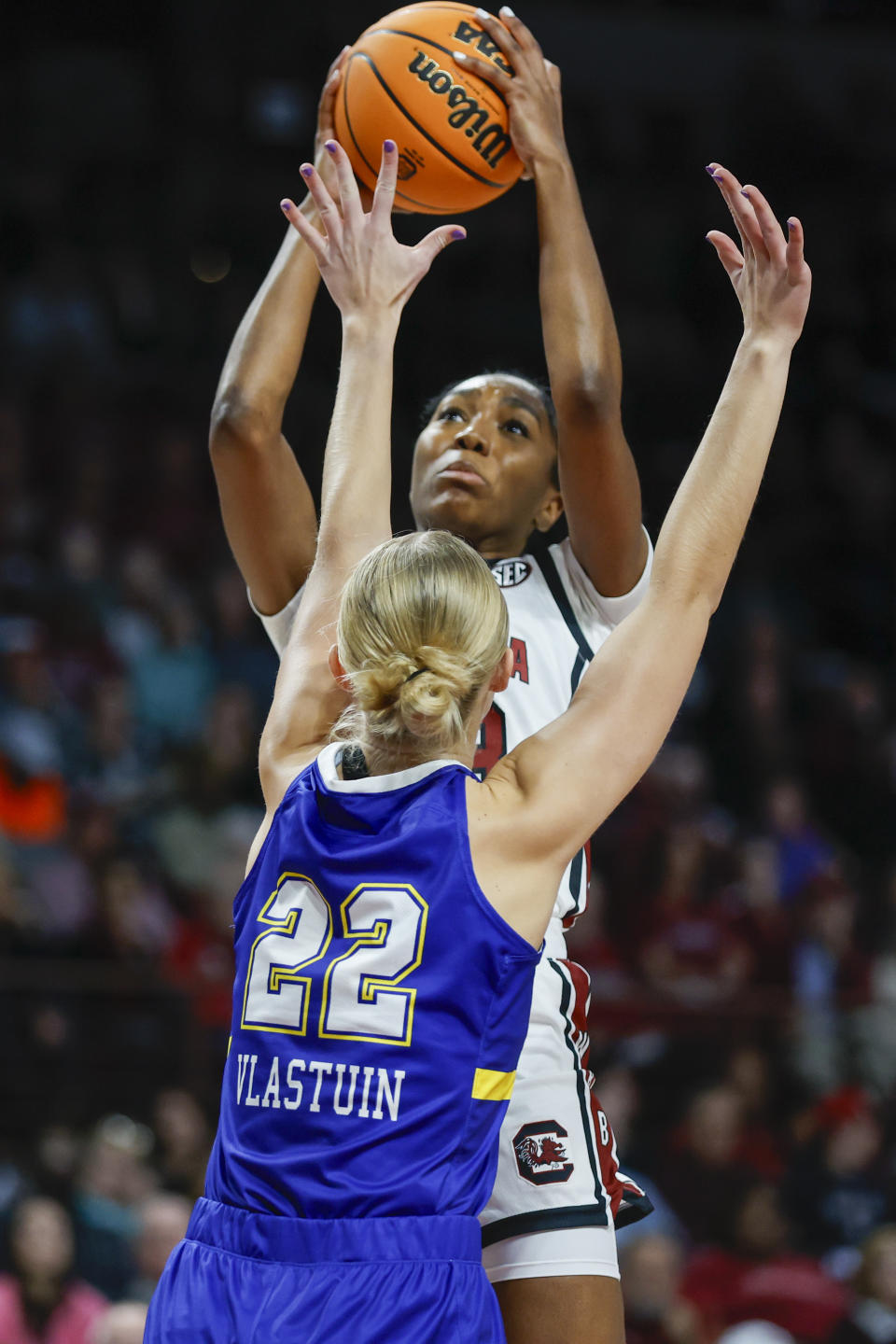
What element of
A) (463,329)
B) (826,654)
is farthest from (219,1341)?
(463,329)

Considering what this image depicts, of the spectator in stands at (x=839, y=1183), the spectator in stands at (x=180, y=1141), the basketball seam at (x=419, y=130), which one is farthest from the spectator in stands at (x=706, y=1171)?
the basketball seam at (x=419, y=130)

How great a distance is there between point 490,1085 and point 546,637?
123 centimetres

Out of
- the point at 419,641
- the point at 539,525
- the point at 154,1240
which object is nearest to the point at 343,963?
the point at 419,641

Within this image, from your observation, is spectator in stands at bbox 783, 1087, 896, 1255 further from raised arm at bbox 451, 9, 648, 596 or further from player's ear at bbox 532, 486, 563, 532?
raised arm at bbox 451, 9, 648, 596

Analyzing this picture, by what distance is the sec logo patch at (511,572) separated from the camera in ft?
10.7

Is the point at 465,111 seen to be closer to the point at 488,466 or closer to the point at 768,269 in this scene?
the point at 488,466

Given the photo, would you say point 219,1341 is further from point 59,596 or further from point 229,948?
point 59,596

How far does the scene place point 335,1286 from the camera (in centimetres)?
197

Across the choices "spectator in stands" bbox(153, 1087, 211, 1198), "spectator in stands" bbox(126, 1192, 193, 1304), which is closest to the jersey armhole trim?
"spectator in stands" bbox(126, 1192, 193, 1304)

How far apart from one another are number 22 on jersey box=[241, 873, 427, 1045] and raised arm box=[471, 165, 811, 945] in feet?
0.46

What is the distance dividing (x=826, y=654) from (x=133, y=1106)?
6.07m

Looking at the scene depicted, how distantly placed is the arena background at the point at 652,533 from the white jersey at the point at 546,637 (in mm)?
3155

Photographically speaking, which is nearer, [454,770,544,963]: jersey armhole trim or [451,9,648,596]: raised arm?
[454,770,544,963]: jersey armhole trim

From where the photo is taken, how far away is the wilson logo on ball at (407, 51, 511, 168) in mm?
3025
